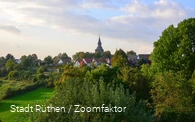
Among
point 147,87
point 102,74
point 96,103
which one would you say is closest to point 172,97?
point 147,87

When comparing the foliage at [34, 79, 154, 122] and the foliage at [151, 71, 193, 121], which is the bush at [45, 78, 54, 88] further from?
the foliage at [34, 79, 154, 122]

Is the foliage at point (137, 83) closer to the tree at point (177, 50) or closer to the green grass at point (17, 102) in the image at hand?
the tree at point (177, 50)

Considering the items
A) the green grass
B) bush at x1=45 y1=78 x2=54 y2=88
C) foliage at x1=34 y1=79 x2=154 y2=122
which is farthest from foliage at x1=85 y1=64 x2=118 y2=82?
bush at x1=45 y1=78 x2=54 y2=88

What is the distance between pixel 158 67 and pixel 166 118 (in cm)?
1091

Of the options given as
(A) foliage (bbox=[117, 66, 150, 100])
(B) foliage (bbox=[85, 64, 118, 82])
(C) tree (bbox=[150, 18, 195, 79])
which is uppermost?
(C) tree (bbox=[150, 18, 195, 79])

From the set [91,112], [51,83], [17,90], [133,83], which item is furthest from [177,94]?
[51,83]

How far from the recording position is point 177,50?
1078 inches

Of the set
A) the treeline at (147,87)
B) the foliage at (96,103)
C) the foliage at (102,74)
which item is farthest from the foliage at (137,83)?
Result: the foliage at (96,103)

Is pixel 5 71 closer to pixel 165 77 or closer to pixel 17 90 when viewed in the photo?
pixel 17 90

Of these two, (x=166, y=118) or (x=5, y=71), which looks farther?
(x=5, y=71)

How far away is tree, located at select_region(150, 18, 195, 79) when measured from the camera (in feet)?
87.1

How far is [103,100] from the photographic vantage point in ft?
33.3

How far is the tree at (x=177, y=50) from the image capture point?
26562mm

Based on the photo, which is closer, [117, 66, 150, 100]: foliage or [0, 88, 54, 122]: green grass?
[117, 66, 150, 100]: foliage
